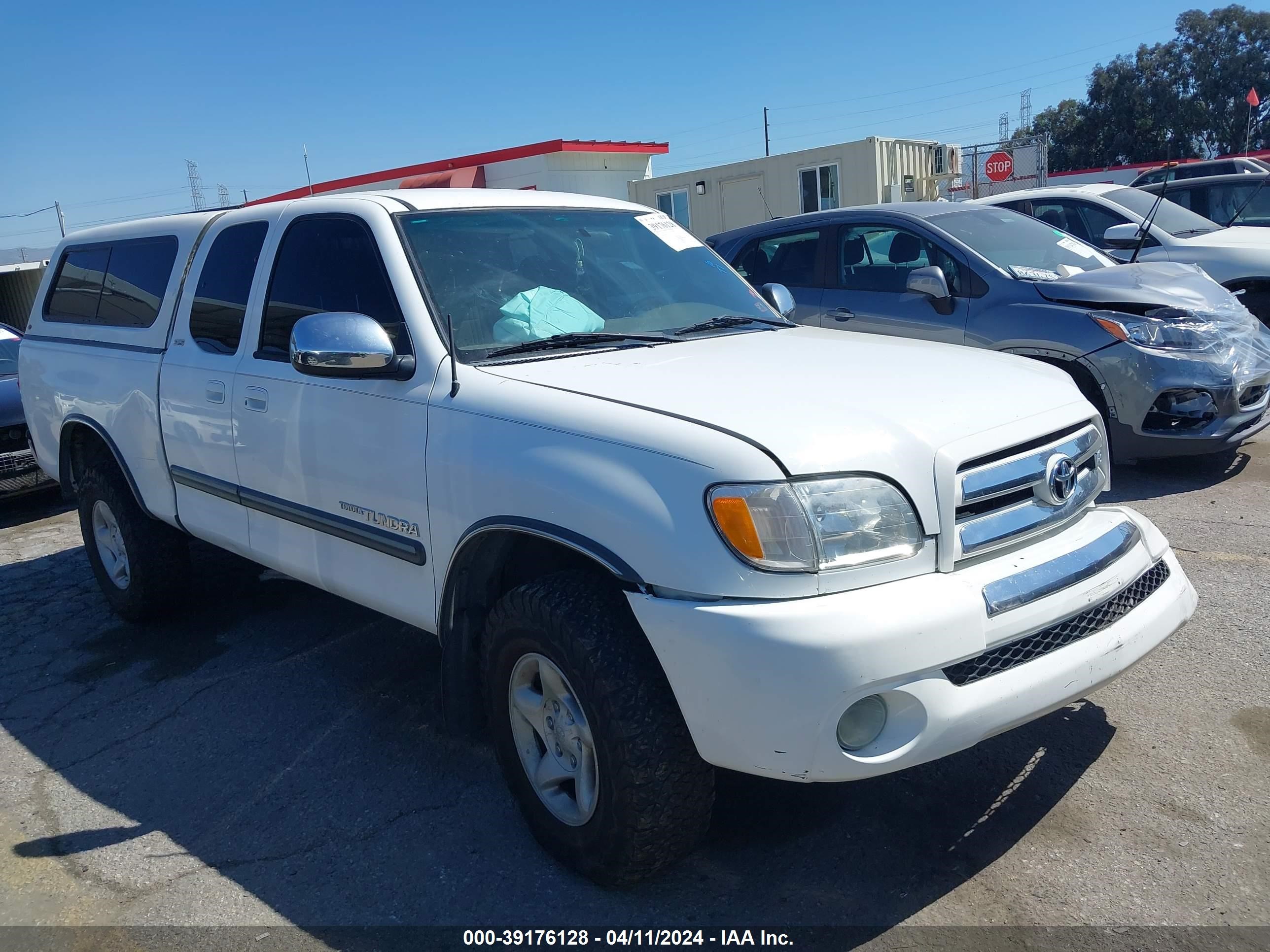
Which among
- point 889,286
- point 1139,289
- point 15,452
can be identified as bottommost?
point 15,452

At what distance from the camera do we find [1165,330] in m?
5.88

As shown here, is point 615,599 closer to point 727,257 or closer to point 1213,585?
point 1213,585

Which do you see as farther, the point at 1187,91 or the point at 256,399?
the point at 1187,91

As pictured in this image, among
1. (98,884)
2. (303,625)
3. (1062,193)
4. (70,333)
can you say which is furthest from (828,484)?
(1062,193)

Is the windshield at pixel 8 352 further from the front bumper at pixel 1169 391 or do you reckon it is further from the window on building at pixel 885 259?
the front bumper at pixel 1169 391

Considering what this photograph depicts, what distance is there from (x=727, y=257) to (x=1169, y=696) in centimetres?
496

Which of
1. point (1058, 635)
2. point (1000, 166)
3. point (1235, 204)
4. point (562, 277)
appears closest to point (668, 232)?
point (562, 277)

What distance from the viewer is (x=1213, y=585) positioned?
179 inches

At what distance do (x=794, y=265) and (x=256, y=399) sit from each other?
467cm

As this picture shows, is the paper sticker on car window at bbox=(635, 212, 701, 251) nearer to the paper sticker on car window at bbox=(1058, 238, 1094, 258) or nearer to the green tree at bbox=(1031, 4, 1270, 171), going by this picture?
the paper sticker on car window at bbox=(1058, 238, 1094, 258)

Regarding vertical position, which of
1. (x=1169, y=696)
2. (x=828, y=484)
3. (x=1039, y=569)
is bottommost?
(x=1169, y=696)

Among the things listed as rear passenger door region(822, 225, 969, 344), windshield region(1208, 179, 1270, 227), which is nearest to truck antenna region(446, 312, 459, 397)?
rear passenger door region(822, 225, 969, 344)

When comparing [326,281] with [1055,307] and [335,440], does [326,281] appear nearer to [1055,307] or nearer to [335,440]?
[335,440]

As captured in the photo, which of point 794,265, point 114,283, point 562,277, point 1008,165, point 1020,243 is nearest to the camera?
point 562,277
